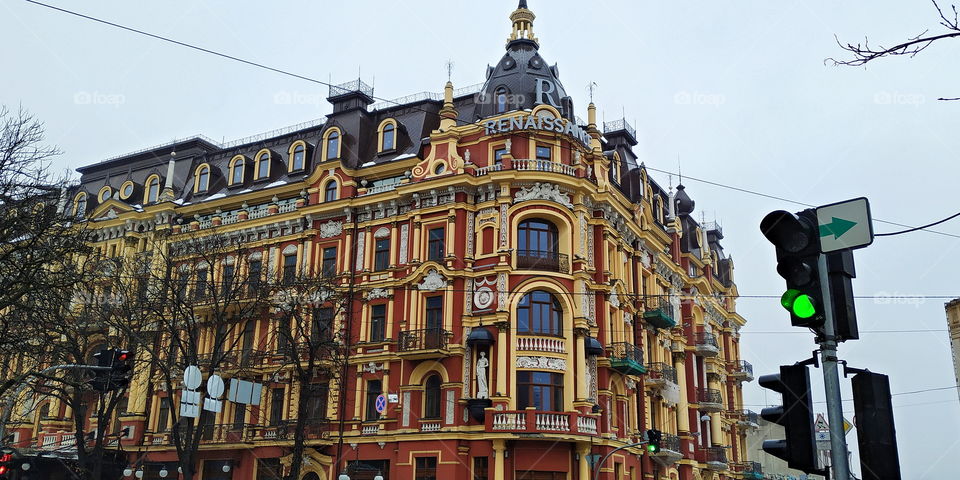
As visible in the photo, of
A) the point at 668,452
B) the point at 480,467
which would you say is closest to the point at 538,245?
the point at 480,467

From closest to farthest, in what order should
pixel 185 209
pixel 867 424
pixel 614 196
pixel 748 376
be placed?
1. pixel 867 424
2. pixel 614 196
3. pixel 185 209
4. pixel 748 376

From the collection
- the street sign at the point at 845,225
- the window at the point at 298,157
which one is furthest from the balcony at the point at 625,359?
the street sign at the point at 845,225

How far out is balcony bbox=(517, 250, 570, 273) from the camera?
38906mm

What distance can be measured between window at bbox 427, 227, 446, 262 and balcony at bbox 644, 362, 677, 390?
13.8m

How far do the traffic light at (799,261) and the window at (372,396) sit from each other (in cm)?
3508

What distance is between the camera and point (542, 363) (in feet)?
122

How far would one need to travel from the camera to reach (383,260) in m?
42.9

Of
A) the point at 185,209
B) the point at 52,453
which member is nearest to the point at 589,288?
the point at 185,209

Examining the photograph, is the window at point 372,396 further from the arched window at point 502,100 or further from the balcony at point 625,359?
the arched window at point 502,100

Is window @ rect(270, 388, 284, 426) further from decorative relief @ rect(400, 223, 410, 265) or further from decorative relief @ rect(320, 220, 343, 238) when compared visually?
decorative relief @ rect(400, 223, 410, 265)

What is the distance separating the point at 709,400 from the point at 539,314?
22864mm

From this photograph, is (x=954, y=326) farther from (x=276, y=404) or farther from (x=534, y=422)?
(x=276, y=404)

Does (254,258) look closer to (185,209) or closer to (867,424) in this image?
(185,209)

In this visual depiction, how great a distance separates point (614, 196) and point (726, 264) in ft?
96.6
